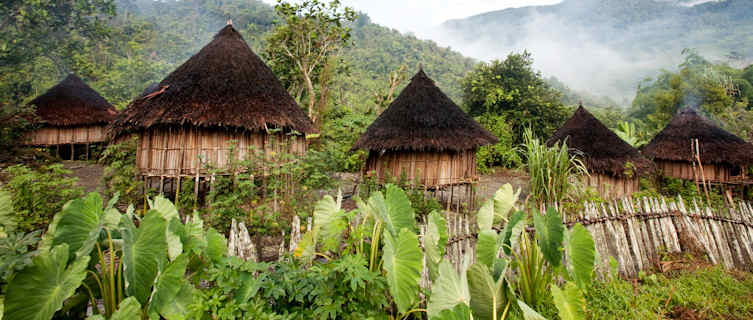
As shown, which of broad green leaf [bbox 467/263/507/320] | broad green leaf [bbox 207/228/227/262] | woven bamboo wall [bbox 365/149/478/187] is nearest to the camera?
broad green leaf [bbox 467/263/507/320]

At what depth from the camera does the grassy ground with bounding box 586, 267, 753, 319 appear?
276 centimetres

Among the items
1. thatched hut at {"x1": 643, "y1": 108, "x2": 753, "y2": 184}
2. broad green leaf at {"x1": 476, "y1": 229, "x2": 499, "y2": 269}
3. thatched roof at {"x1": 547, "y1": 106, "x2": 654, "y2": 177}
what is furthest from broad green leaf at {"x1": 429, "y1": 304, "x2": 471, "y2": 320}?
thatched hut at {"x1": 643, "y1": 108, "x2": 753, "y2": 184}

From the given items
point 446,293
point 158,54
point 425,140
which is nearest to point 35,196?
point 446,293

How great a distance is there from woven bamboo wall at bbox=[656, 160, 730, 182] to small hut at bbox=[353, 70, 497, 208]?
7787 mm

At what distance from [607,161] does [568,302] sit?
347 inches

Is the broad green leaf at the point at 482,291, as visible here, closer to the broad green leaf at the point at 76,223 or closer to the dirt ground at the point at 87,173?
the broad green leaf at the point at 76,223

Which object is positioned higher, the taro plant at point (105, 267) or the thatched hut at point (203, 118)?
the thatched hut at point (203, 118)

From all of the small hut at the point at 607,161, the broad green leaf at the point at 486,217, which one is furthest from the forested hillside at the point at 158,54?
the broad green leaf at the point at 486,217

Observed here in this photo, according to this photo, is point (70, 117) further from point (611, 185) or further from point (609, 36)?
point (609, 36)

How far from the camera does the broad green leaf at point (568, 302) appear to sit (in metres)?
1.72

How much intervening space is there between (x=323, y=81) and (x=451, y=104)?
590cm

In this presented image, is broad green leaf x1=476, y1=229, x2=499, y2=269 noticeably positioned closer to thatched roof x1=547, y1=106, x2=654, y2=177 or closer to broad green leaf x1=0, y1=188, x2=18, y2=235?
broad green leaf x1=0, y1=188, x2=18, y2=235

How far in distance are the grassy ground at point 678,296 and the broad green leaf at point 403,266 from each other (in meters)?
1.98

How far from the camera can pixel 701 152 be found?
988 centimetres
